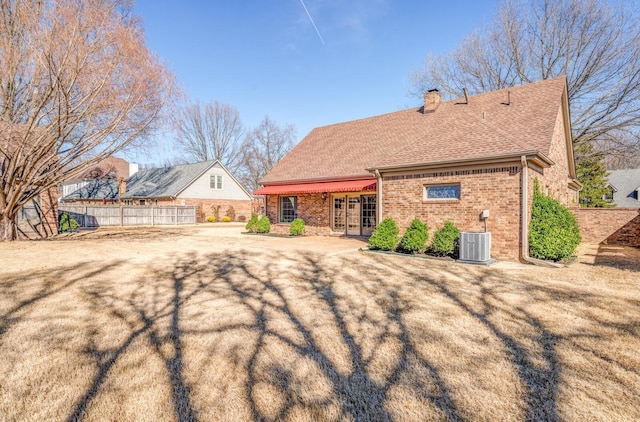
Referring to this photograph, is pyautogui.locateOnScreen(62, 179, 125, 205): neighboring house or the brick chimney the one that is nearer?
the brick chimney

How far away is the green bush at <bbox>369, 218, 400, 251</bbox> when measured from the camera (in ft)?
39.2

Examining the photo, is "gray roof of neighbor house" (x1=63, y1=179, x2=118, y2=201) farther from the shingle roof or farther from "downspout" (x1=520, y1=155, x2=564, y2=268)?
"downspout" (x1=520, y1=155, x2=564, y2=268)

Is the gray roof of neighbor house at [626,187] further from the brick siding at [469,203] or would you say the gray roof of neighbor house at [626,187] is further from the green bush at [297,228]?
the green bush at [297,228]

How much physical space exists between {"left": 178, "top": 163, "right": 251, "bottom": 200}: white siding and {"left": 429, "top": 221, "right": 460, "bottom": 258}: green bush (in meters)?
27.7

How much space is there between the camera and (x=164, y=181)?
36062 millimetres

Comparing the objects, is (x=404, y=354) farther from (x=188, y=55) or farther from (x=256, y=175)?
(x=256, y=175)

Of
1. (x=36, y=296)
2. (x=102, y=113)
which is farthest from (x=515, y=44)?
(x=36, y=296)

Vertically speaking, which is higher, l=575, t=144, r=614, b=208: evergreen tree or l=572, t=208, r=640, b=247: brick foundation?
l=575, t=144, r=614, b=208: evergreen tree

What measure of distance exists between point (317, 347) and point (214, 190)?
3342 cm

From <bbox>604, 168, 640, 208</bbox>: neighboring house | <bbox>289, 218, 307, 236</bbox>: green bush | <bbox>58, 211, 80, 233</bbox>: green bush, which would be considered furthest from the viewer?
<bbox>604, 168, 640, 208</bbox>: neighboring house

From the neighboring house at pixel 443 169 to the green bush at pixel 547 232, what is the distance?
0.31 metres

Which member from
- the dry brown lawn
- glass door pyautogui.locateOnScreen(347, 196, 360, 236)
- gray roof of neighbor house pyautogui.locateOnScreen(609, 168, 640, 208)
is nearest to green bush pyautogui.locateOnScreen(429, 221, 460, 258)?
the dry brown lawn

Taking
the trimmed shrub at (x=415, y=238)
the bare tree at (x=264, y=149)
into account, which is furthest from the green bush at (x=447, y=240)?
the bare tree at (x=264, y=149)

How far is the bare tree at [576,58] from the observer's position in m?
19.7
